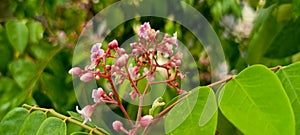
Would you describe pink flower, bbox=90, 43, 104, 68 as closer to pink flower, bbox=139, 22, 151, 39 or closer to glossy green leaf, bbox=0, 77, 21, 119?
pink flower, bbox=139, 22, 151, 39

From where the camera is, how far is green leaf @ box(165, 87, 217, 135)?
1.86 feet

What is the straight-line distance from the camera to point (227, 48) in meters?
1.61

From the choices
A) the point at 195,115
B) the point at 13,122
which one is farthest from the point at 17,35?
the point at 195,115

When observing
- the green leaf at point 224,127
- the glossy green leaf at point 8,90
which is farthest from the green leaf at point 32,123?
the glossy green leaf at point 8,90

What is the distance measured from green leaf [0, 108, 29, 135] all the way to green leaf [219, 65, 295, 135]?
0.30 meters

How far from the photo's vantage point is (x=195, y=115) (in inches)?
→ 22.6

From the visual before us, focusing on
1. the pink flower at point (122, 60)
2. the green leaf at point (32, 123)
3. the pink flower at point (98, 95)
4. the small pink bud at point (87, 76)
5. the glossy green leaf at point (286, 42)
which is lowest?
the glossy green leaf at point (286, 42)

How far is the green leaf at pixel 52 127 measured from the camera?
664 millimetres

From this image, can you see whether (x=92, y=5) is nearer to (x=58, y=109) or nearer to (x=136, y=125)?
(x=58, y=109)

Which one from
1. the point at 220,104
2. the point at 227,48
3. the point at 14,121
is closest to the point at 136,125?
the point at 220,104

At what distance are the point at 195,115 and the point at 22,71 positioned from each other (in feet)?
2.57

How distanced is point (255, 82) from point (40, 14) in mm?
1346

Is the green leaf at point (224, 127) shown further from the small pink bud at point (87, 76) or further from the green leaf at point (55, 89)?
the green leaf at point (55, 89)

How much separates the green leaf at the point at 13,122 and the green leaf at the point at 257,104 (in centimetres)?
30
